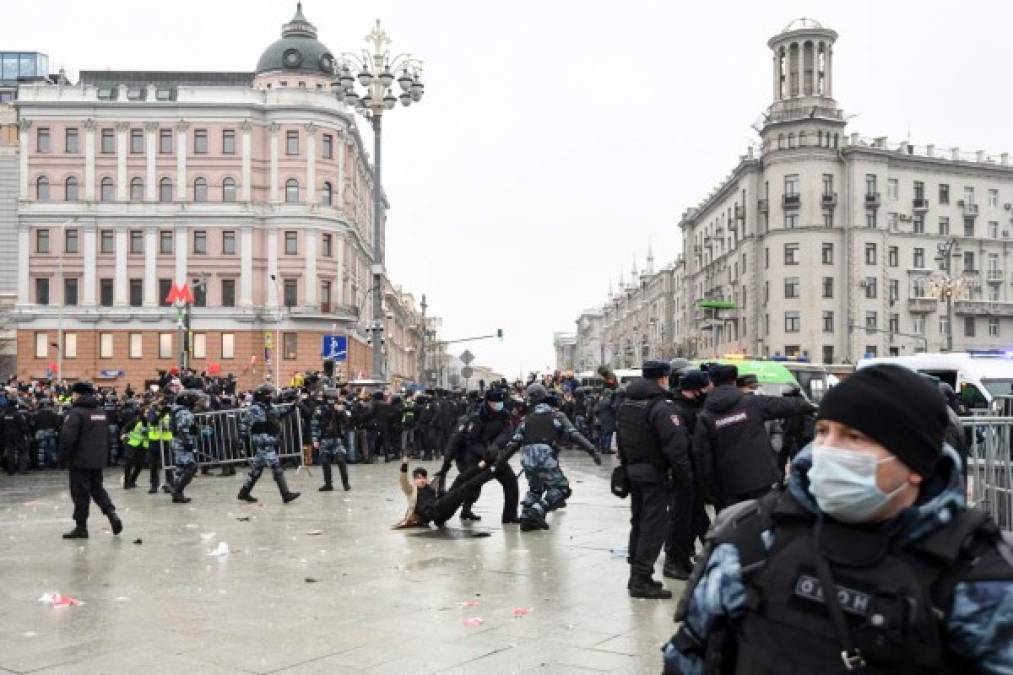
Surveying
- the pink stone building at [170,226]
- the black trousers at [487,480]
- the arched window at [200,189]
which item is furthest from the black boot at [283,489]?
the arched window at [200,189]

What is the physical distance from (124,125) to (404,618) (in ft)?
230

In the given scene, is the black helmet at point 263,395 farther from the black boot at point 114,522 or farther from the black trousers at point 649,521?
the black trousers at point 649,521

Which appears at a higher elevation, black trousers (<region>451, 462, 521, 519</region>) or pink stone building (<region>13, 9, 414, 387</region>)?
pink stone building (<region>13, 9, 414, 387</region>)

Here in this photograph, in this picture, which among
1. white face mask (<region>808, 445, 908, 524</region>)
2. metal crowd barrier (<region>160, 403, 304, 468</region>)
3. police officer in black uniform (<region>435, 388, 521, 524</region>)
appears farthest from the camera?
metal crowd barrier (<region>160, 403, 304, 468</region>)

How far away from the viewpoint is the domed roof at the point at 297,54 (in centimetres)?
7700

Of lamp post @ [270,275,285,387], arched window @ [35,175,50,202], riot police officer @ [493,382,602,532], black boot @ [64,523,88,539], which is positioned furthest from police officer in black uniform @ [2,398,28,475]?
arched window @ [35,175,50,202]

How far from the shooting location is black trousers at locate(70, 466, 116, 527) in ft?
39.6

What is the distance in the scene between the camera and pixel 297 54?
253ft

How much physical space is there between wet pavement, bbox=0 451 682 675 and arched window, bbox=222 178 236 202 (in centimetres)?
5947

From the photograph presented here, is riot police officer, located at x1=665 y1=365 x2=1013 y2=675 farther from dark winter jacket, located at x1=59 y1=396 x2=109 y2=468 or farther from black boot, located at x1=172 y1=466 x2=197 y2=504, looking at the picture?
black boot, located at x1=172 y1=466 x2=197 y2=504

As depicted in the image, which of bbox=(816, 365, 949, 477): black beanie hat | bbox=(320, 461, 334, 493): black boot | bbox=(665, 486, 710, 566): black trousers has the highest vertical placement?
bbox=(816, 365, 949, 477): black beanie hat

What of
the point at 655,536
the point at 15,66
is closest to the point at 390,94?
the point at 655,536

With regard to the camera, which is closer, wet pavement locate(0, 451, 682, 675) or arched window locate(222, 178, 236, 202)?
wet pavement locate(0, 451, 682, 675)

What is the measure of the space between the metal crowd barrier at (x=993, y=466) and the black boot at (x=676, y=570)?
2716mm
